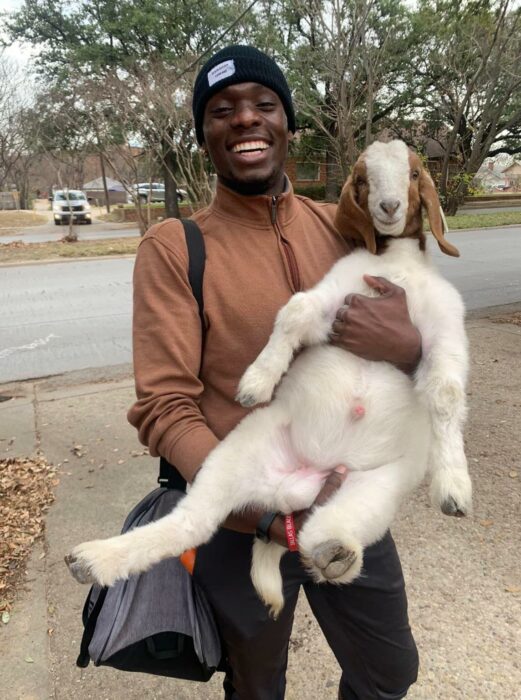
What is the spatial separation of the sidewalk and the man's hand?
1.64 meters

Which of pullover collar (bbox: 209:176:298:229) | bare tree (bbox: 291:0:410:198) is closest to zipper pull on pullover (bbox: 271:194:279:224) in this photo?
pullover collar (bbox: 209:176:298:229)

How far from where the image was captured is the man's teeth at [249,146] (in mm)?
1973

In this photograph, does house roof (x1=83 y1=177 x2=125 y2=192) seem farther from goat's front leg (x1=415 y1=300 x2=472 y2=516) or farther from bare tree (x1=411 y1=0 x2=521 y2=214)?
goat's front leg (x1=415 y1=300 x2=472 y2=516)

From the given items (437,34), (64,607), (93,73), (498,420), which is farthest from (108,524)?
(437,34)

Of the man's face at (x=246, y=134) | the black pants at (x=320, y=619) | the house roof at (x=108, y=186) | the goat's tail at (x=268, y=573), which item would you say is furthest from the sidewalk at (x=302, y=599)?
the house roof at (x=108, y=186)

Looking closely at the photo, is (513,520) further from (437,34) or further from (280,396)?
(437,34)

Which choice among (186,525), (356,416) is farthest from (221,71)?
(186,525)

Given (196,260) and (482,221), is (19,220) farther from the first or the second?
(196,260)

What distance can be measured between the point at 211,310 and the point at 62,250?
60.7 ft

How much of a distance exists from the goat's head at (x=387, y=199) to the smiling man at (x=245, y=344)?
206 mm

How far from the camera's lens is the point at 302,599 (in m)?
3.31

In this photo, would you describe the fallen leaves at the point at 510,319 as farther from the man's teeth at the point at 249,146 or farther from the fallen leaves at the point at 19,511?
the man's teeth at the point at 249,146

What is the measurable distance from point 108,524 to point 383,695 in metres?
2.30

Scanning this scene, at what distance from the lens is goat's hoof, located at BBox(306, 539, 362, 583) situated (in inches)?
64.5
